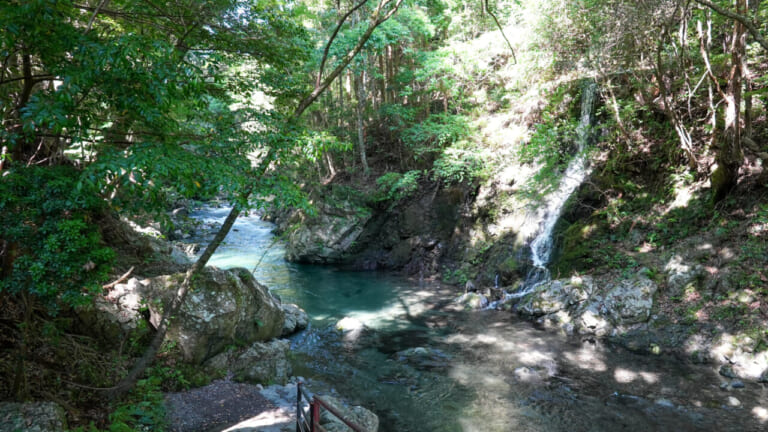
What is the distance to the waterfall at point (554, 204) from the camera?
12.3 meters

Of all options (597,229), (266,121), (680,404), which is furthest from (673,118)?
(266,121)

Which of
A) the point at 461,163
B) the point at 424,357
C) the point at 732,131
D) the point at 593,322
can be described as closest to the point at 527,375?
the point at 424,357

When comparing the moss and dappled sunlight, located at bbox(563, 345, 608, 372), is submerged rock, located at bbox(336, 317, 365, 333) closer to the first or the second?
dappled sunlight, located at bbox(563, 345, 608, 372)

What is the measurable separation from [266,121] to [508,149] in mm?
10748

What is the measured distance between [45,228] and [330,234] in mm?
14226

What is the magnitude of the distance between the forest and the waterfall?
0.57ft

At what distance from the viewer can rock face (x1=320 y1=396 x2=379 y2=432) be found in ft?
18.6

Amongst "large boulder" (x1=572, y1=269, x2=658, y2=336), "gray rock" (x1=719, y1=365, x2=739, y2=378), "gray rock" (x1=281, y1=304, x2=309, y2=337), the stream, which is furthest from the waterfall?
"gray rock" (x1=281, y1=304, x2=309, y2=337)

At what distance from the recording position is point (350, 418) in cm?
591

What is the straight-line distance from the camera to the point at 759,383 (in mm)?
6816

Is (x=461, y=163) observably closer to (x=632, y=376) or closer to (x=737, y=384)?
(x=632, y=376)

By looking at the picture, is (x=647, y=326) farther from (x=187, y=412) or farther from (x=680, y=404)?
(x=187, y=412)

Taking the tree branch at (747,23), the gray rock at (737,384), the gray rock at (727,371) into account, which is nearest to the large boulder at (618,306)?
the gray rock at (727,371)

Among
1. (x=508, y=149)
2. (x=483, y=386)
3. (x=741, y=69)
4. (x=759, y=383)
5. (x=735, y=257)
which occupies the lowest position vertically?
(x=483, y=386)
